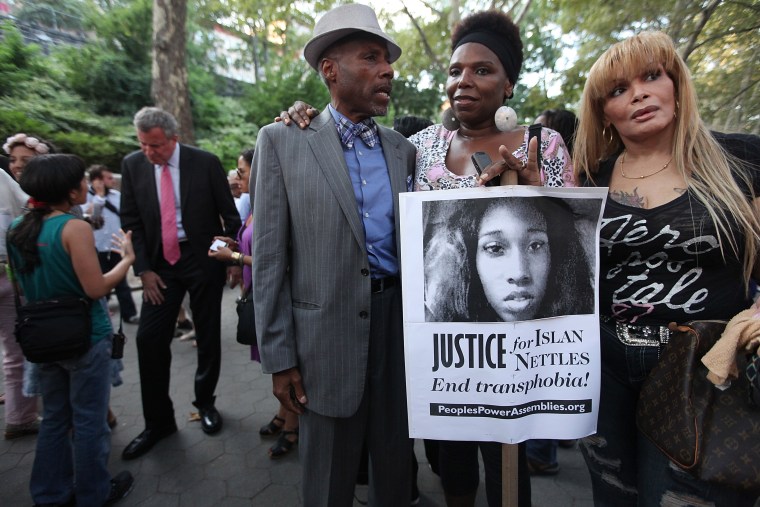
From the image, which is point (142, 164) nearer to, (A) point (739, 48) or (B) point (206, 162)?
(B) point (206, 162)

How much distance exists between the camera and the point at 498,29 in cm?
183

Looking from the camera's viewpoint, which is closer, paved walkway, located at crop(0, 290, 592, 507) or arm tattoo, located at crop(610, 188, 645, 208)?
arm tattoo, located at crop(610, 188, 645, 208)

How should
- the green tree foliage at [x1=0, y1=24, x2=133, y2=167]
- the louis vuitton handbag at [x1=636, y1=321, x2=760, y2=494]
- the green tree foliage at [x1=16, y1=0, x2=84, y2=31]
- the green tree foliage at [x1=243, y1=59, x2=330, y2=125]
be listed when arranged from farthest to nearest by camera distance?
the green tree foliage at [x1=243, y1=59, x2=330, y2=125] → the green tree foliage at [x1=16, y1=0, x2=84, y2=31] → the green tree foliage at [x1=0, y1=24, x2=133, y2=167] → the louis vuitton handbag at [x1=636, y1=321, x2=760, y2=494]

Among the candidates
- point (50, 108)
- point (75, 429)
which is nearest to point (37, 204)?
point (75, 429)

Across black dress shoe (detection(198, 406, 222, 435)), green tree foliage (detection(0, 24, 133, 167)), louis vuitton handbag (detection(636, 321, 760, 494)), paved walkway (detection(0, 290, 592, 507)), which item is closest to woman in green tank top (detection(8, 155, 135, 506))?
paved walkway (detection(0, 290, 592, 507))

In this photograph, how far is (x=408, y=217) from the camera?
1.35 metres

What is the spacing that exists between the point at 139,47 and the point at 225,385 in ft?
52.1

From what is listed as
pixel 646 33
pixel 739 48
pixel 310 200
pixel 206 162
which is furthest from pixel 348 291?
pixel 739 48

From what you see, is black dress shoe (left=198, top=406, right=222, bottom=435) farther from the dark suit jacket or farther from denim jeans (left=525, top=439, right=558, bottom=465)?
denim jeans (left=525, top=439, right=558, bottom=465)

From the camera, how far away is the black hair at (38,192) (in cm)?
217

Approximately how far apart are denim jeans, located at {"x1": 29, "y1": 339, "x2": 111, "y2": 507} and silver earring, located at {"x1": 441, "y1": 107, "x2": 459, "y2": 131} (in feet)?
7.23

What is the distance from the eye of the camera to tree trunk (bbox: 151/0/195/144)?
692 centimetres

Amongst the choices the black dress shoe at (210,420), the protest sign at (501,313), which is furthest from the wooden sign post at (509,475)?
the black dress shoe at (210,420)

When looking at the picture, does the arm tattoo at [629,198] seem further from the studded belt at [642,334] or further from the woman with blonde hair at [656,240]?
the studded belt at [642,334]
